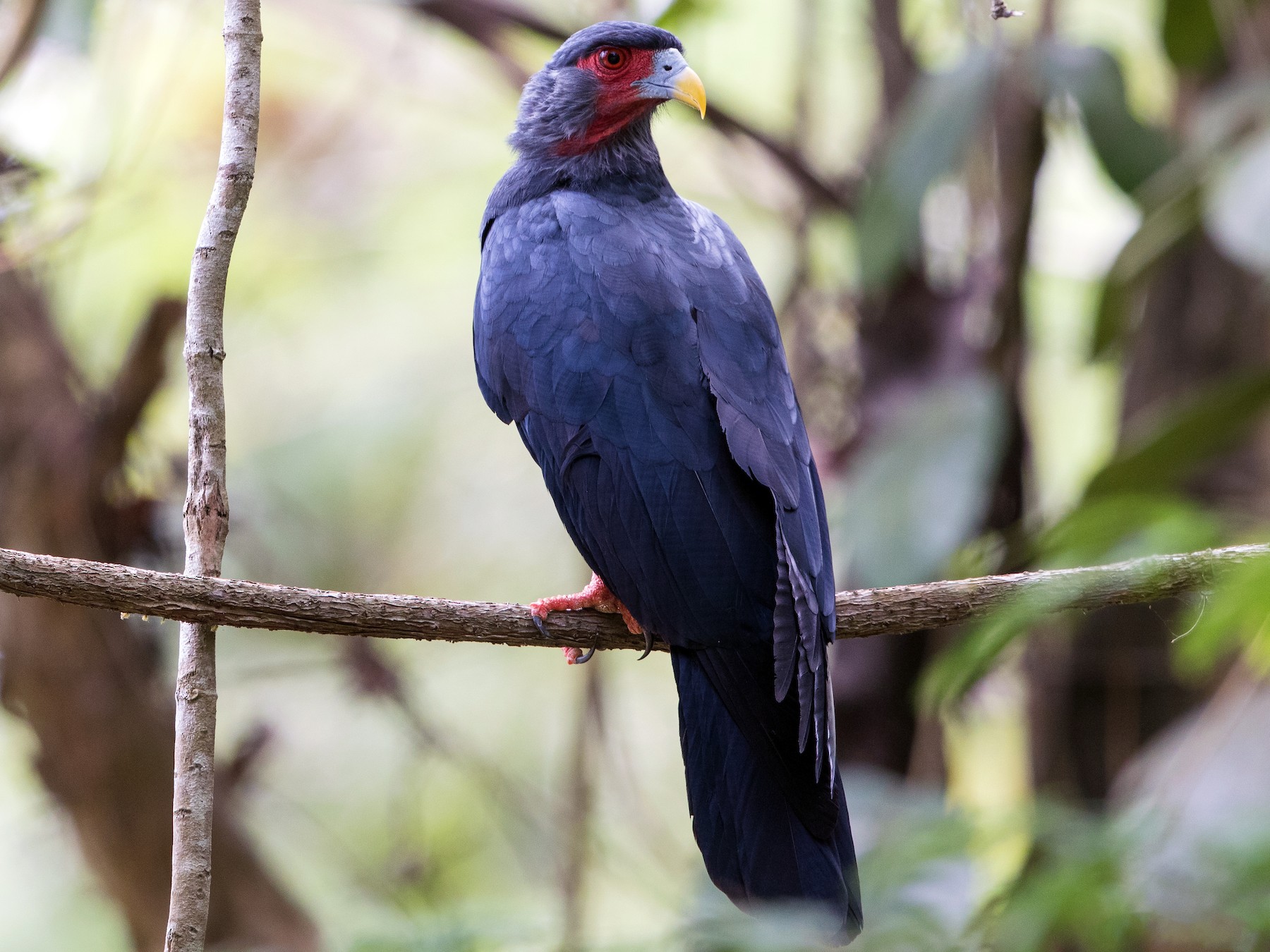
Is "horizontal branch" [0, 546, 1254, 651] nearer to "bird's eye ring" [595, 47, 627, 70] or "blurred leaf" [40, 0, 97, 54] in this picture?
"bird's eye ring" [595, 47, 627, 70]

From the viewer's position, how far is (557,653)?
7879mm

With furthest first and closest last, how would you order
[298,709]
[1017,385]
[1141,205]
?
[298,709] < [1017,385] < [1141,205]

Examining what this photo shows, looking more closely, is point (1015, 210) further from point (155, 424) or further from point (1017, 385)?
point (155, 424)

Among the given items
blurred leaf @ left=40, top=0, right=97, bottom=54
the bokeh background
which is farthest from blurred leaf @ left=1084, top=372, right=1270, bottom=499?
blurred leaf @ left=40, top=0, right=97, bottom=54

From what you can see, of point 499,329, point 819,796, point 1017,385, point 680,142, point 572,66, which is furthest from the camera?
point 680,142

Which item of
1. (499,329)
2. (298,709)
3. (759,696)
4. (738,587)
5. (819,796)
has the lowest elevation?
(298,709)

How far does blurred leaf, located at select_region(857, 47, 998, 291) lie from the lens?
4.40 meters

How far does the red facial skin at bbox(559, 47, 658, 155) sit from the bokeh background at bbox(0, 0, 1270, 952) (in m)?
0.23

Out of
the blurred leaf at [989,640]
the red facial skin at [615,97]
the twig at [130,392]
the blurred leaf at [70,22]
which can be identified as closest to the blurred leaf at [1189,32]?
the red facial skin at [615,97]

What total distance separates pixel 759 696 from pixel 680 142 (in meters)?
5.18

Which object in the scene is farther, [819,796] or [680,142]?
[680,142]

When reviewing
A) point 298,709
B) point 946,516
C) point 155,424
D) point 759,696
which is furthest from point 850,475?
point 298,709

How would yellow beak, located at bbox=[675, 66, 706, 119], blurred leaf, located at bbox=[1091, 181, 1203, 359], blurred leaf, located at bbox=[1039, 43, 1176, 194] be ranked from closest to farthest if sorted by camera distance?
1. yellow beak, located at bbox=[675, 66, 706, 119]
2. blurred leaf, located at bbox=[1091, 181, 1203, 359]
3. blurred leaf, located at bbox=[1039, 43, 1176, 194]

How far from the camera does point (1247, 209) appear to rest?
11.9 feet
